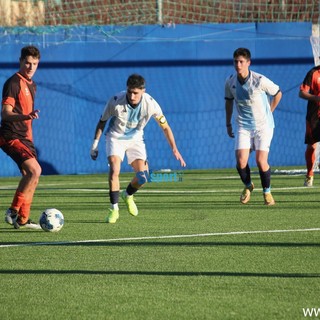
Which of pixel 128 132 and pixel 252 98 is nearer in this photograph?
pixel 128 132

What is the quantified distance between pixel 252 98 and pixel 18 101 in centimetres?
384

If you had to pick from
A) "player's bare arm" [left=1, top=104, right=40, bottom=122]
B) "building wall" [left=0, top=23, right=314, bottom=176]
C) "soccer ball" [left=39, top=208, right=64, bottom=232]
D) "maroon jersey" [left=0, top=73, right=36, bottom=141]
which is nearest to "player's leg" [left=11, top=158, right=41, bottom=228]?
"maroon jersey" [left=0, top=73, right=36, bottom=141]

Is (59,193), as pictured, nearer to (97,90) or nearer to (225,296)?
(97,90)

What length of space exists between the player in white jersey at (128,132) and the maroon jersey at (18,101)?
118 cm

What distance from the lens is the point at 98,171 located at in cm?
2220

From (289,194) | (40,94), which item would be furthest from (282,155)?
(289,194)

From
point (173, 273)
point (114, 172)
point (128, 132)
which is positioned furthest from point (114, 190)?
point (173, 273)

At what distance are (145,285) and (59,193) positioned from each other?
9.05 metres

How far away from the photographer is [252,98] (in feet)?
45.9

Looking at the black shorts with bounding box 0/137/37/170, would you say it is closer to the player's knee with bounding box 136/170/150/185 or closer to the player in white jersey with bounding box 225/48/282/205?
the player's knee with bounding box 136/170/150/185

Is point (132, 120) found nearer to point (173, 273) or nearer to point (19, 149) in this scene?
point (19, 149)

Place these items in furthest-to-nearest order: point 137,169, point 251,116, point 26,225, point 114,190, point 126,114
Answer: point 251,116, point 137,169, point 126,114, point 114,190, point 26,225

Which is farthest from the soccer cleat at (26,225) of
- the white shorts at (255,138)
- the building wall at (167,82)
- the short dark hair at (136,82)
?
the building wall at (167,82)

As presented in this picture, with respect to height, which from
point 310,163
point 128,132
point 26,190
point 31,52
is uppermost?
point 31,52
